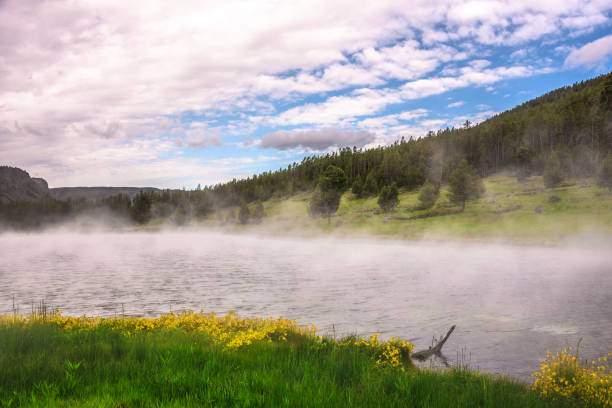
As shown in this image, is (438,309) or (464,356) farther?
(438,309)

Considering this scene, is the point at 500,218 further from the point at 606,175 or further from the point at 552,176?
the point at 552,176

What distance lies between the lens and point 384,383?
320 inches

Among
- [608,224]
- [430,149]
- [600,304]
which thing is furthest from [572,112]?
[600,304]

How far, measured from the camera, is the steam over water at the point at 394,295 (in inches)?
692

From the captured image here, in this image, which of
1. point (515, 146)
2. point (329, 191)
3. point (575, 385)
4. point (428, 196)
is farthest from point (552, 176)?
point (575, 385)

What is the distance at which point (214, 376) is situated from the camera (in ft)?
26.8

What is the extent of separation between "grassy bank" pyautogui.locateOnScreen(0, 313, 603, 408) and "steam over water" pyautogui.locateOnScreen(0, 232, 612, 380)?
19.9ft

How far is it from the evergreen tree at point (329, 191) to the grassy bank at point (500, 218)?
5786mm

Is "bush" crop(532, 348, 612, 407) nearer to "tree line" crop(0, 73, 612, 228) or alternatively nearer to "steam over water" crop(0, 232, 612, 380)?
"steam over water" crop(0, 232, 612, 380)

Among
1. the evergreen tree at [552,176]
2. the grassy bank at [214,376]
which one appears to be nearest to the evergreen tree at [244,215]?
the evergreen tree at [552,176]

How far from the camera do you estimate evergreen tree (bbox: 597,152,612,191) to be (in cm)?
8200

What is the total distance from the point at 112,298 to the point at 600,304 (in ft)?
104

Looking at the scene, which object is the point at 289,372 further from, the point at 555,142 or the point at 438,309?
the point at 555,142

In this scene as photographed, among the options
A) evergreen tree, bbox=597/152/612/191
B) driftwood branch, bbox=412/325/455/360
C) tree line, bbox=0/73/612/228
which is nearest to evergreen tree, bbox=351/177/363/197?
tree line, bbox=0/73/612/228
